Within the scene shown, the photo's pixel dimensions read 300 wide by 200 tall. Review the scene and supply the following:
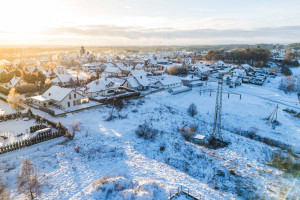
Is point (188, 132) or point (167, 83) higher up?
point (167, 83)

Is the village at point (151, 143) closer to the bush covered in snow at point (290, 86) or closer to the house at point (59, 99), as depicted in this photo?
the house at point (59, 99)

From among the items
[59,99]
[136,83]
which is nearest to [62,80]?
[136,83]

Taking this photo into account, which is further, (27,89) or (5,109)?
(27,89)

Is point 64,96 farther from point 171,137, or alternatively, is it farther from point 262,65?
point 262,65

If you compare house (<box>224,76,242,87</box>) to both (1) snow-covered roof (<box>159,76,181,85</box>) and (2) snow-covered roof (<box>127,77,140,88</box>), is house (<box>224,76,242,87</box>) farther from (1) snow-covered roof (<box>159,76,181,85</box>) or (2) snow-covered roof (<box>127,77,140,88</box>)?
(2) snow-covered roof (<box>127,77,140,88</box>)

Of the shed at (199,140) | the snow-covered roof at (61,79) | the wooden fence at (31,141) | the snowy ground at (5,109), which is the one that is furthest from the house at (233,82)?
the snowy ground at (5,109)

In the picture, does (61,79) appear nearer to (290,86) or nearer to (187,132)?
(187,132)

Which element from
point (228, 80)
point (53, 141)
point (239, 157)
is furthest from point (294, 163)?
point (228, 80)
